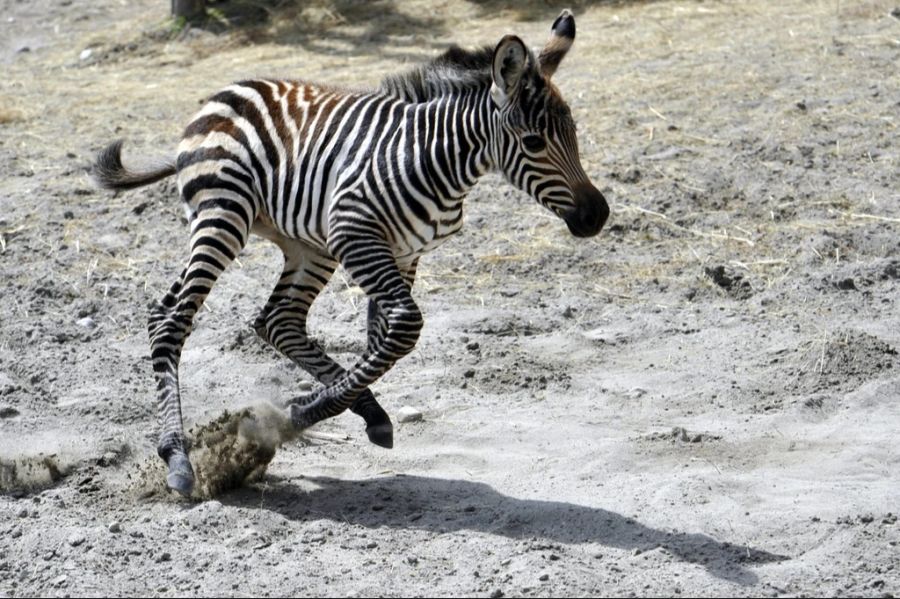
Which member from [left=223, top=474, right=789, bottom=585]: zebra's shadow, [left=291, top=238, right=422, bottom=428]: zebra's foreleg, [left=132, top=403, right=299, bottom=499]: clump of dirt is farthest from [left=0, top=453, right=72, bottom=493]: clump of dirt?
[left=291, top=238, right=422, bottom=428]: zebra's foreleg

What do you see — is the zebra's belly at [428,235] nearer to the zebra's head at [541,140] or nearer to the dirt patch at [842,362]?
the zebra's head at [541,140]

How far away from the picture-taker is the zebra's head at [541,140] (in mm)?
5988

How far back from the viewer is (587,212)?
5953 mm

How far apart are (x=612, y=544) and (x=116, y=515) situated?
233 centimetres

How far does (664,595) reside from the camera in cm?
509

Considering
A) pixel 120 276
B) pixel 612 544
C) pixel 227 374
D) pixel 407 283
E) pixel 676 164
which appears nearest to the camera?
pixel 612 544

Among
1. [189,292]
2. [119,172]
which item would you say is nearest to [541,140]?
[189,292]

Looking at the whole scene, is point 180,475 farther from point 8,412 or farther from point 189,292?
point 8,412

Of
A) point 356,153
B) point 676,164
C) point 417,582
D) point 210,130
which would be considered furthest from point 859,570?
point 676,164

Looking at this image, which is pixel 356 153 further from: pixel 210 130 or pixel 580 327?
pixel 580 327

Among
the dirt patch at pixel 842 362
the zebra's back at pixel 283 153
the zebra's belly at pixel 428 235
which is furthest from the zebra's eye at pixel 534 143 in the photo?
the dirt patch at pixel 842 362

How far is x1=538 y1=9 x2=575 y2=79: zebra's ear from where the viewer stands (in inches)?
249

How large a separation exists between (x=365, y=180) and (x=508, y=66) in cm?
90

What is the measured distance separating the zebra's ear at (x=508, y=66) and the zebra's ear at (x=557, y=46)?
175mm
